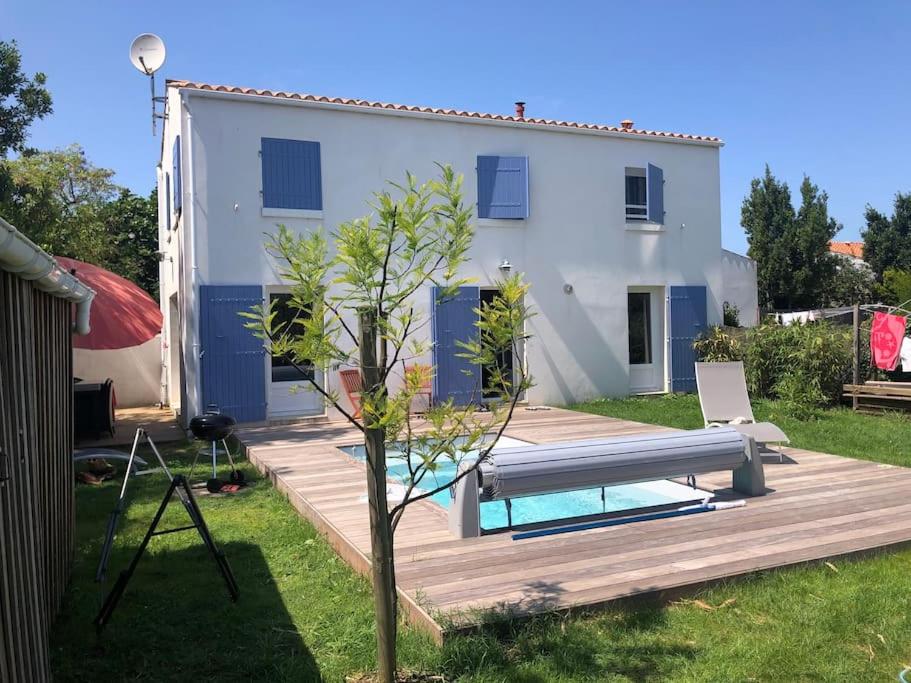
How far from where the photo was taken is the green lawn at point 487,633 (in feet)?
10.2

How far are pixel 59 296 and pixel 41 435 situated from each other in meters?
0.99

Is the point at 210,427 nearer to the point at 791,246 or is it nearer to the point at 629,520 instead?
the point at 629,520

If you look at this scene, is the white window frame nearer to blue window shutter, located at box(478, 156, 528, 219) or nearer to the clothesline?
blue window shutter, located at box(478, 156, 528, 219)

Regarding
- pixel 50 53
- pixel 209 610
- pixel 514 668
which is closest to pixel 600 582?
pixel 514 668

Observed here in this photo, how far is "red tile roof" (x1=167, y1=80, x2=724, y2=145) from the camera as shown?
10.8 meters

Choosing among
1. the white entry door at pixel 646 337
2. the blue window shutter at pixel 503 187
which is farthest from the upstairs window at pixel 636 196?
the blue window shutter at pixel 503 187

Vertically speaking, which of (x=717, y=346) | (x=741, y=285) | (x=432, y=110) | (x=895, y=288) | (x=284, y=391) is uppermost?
(x=432, y=110)

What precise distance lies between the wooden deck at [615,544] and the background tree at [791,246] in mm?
26715

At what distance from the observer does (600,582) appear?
3.85 meters

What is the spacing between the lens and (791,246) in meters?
31.0

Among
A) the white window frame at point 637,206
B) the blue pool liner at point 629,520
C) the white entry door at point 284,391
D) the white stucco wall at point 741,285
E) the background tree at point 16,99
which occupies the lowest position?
the blue pool liner at point 629,520

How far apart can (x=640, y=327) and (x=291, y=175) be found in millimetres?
7540

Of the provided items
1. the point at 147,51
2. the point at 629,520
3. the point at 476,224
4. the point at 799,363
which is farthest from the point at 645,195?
the point at 629,520

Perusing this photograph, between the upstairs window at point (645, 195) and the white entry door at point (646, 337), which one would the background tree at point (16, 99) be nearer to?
the upstairs window at point (645, 195)
